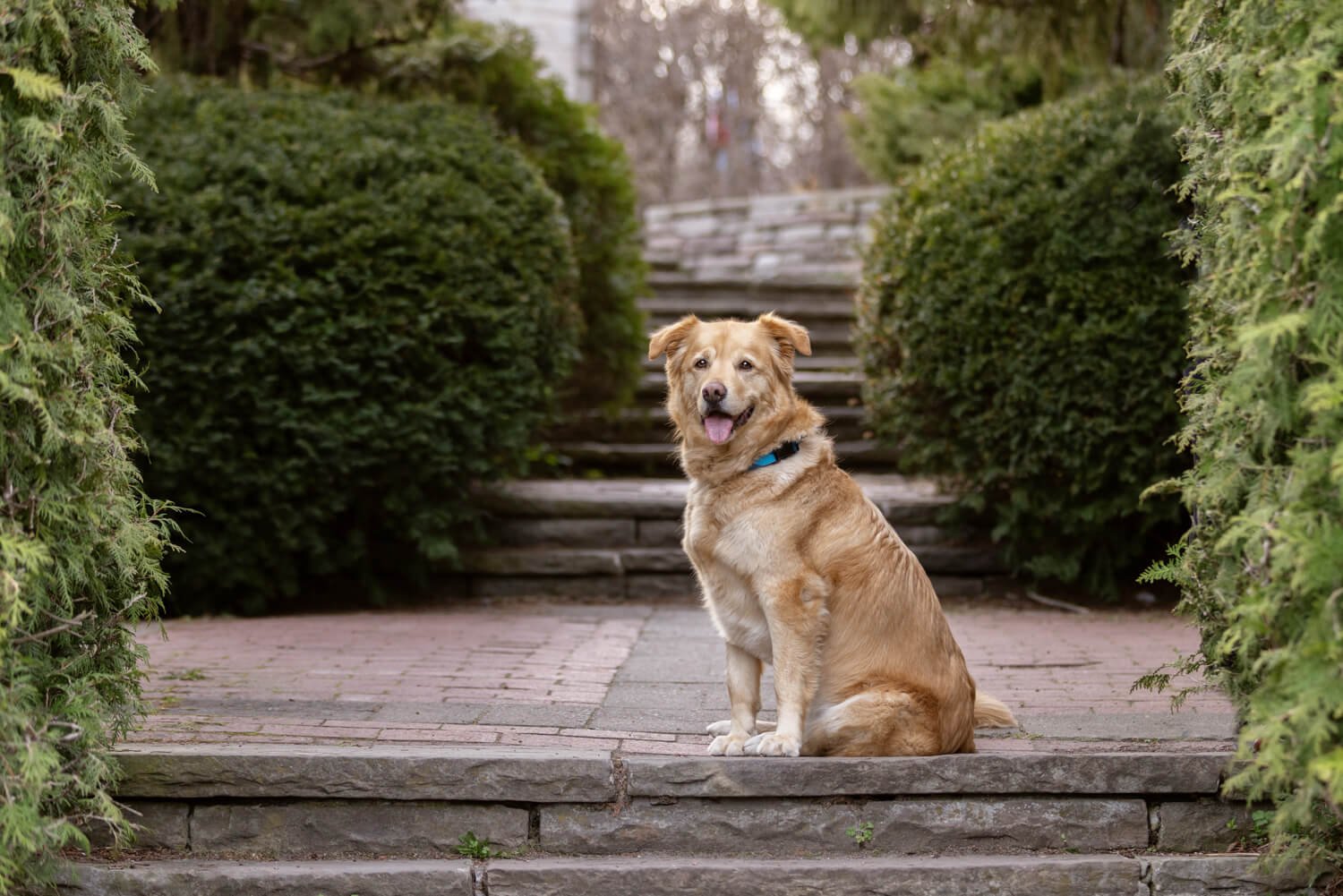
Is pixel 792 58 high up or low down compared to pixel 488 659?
up

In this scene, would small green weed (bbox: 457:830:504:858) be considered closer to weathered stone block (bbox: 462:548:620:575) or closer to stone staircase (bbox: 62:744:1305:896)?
stone staircase (bbox: 62:744:1305:896)

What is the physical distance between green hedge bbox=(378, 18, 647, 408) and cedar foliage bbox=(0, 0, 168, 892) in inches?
225

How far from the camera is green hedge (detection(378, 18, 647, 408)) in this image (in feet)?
30.6

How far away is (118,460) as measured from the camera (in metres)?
3.60

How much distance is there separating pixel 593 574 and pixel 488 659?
90.5 inches

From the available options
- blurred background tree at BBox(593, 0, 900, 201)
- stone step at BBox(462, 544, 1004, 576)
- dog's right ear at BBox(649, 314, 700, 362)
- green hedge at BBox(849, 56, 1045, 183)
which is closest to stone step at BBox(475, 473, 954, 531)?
stone step at BBox(462, 544, 1004, 576)

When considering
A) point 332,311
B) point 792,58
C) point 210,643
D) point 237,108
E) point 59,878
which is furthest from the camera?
point 792,58

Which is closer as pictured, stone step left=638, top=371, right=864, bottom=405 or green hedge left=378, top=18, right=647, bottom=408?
green hedge left=378, top=18, right=647, bottom=408

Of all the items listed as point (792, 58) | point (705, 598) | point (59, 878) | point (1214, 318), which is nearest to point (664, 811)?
point (705, 598)

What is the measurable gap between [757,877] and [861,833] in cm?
37

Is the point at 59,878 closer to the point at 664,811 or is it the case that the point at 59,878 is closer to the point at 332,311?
the point at 664,811

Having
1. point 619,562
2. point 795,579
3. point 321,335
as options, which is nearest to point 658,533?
point 619,562

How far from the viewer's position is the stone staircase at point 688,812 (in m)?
3.79

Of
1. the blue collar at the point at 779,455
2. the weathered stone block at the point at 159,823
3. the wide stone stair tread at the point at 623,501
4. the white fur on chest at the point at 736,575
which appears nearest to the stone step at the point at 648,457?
the wide stone stair tread at the point at 623,501
